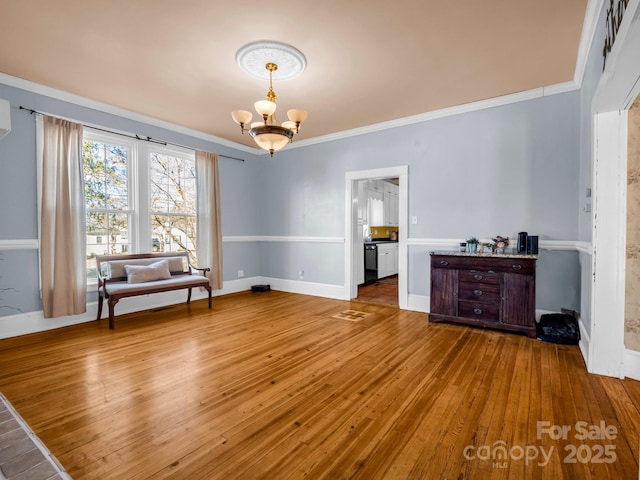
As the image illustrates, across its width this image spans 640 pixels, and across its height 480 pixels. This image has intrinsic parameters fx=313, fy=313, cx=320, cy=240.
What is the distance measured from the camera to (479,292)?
365cm

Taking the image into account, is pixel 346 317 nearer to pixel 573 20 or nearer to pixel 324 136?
pixel 324 136

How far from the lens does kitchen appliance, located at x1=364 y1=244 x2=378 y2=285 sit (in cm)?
675

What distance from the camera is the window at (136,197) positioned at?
421cm

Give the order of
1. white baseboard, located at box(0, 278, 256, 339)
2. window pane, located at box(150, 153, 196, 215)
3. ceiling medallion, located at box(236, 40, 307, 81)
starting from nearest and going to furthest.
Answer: ceiling medallion, located at box(236, 40, 307, 81), white baseboard, located at box(0, 278, 256, 339), window pane, located at box(150, 153, 196, 215)

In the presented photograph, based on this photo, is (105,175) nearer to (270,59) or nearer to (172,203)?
(172,203)

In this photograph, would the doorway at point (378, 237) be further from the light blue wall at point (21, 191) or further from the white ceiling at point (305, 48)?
the light blue wall at point (21, 191)

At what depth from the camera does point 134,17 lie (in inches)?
96.0

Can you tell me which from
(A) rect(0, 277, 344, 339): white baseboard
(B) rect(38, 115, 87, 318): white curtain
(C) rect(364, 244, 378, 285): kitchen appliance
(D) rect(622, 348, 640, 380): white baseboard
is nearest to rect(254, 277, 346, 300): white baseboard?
(A) rect(0, 277, 344, 339): white baseboard

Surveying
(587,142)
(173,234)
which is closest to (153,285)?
(173,234)

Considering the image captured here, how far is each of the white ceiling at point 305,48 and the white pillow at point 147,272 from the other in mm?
2169

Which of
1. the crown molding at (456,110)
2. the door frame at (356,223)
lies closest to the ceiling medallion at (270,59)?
the crown molding at (456,110)

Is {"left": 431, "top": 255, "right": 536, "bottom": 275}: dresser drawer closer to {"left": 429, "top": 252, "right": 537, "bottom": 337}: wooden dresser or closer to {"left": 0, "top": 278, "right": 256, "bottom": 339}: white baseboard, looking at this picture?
{"left": 429, "top": 252, "right": 537, "bottom": 337}: wooden dresser

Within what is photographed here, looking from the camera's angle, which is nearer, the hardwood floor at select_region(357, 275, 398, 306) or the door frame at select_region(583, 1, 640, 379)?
the door frame at select_region(583, 1, 640, 379)

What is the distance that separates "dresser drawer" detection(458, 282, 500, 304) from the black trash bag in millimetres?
481
